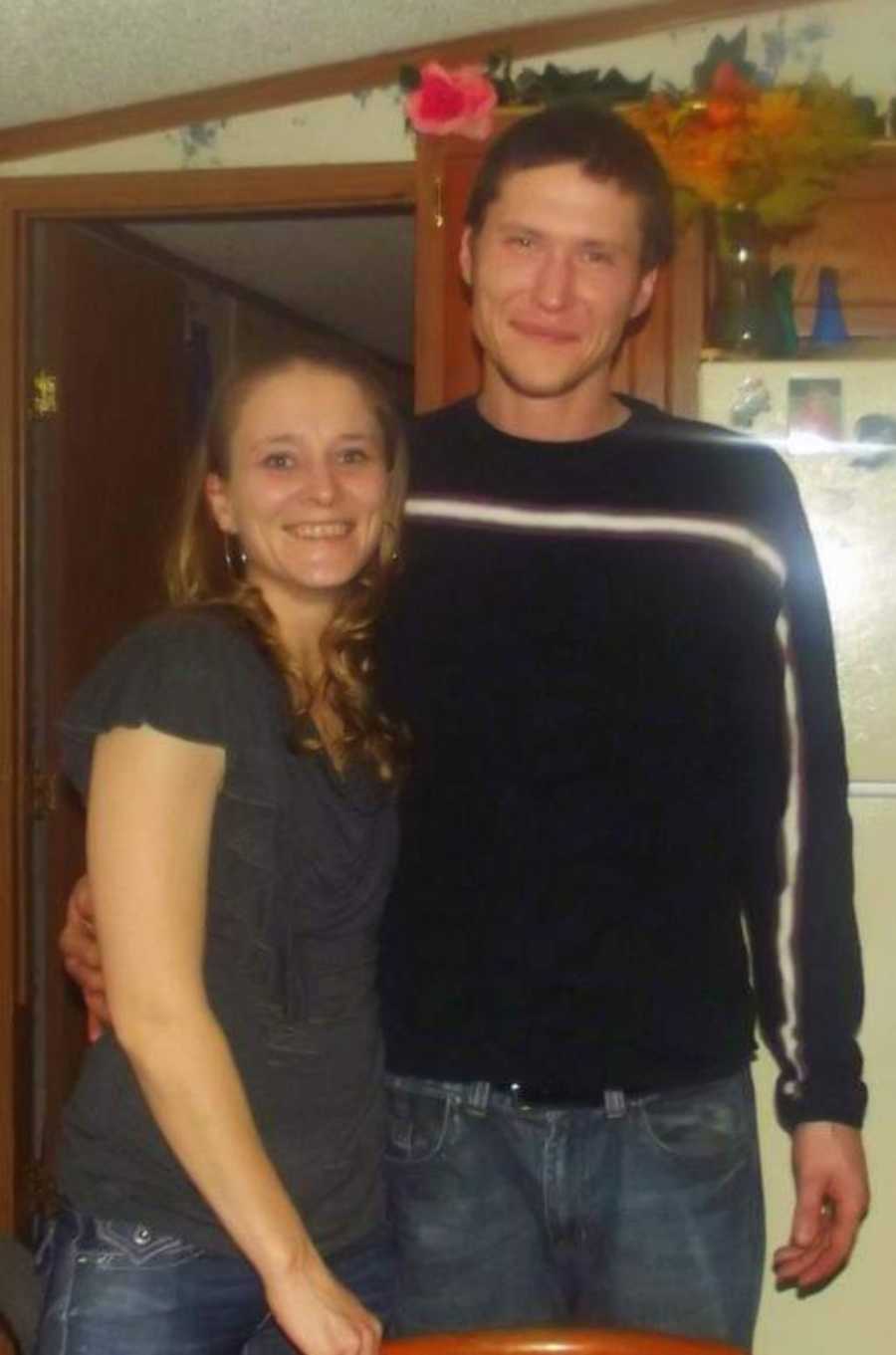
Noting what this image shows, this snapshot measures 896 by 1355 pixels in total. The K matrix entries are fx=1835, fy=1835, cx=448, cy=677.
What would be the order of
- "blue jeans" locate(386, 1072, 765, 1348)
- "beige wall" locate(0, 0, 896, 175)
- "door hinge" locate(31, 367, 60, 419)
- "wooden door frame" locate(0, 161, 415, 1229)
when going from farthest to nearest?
1. "door hinge" locate(31, 367, 60, 419)
2. "wooden door frame" locate(0, 161, 415, 1229)
3. "beige wall" locate(0, 0, 896, 175)
4. "blue jeans" locate(386, 1072, 765, 1348)

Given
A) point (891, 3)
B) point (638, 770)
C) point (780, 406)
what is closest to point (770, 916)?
point (638, 770)

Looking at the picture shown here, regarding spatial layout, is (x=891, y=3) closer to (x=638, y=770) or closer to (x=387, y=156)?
(x=387, y=156)

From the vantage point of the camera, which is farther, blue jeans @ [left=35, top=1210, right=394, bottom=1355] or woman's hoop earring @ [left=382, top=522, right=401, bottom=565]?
woman's hoop earring @ [left=382, top=522, right=401, bottom=565]

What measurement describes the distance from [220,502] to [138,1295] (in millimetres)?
576

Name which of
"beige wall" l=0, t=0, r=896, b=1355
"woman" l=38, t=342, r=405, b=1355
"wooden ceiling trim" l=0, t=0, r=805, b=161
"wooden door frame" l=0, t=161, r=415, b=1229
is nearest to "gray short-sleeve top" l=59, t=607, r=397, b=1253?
"woman" l=38, t=342, r=405, b=1355

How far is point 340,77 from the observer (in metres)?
2.96

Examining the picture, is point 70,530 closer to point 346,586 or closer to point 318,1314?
point 346,586

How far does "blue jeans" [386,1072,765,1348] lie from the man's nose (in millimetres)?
639

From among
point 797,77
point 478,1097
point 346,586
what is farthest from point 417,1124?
point 797,77

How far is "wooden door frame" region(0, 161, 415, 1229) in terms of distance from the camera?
3059mm

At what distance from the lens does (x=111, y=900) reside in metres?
1.20

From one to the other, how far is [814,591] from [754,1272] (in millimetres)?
577

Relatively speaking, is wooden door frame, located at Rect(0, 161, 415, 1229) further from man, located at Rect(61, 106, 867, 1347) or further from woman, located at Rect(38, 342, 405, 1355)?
woman, located at Rect(38, 342, 405, 1355)

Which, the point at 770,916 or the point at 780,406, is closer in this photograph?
the point at 770,916
